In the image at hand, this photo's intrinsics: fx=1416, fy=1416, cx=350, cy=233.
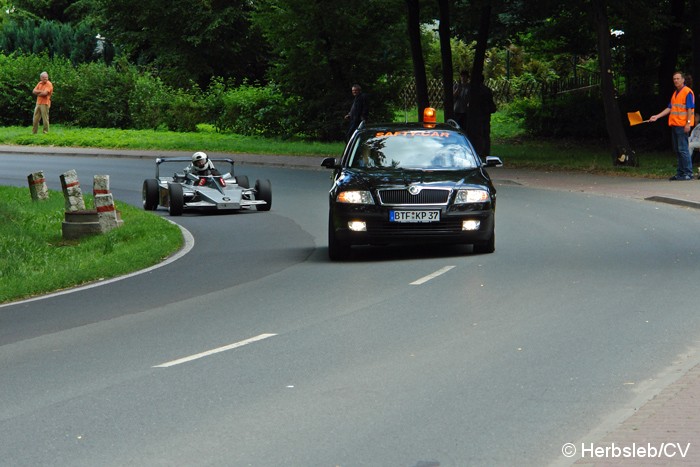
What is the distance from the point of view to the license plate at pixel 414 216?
15.8 m

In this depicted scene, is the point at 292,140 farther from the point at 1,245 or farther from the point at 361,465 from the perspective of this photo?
the point at 361,465

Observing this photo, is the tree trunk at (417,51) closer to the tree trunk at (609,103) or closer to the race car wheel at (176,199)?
the tree trunk at (609,103)

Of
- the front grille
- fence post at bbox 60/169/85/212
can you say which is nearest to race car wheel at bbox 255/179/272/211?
fence post at bbox 60/169/85/212

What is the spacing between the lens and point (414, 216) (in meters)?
15.8

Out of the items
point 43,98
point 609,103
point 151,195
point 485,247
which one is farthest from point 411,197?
point 43,98

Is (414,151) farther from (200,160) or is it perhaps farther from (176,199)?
(176,199)

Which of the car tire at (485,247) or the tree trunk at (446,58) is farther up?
the tree trunk at (446,58)

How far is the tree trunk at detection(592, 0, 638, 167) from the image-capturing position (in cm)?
3184

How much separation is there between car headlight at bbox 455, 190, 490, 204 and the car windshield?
0.83 metres

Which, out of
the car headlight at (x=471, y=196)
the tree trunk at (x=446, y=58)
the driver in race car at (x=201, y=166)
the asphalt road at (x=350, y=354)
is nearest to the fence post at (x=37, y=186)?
the driver in race car at (x=201, y=166)

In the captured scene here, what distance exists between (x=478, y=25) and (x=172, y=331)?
98.0ft

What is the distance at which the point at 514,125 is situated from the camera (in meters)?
48.8

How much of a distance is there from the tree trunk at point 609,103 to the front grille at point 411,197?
54.6 ft

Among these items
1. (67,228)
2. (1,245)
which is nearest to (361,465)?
(1,245)
